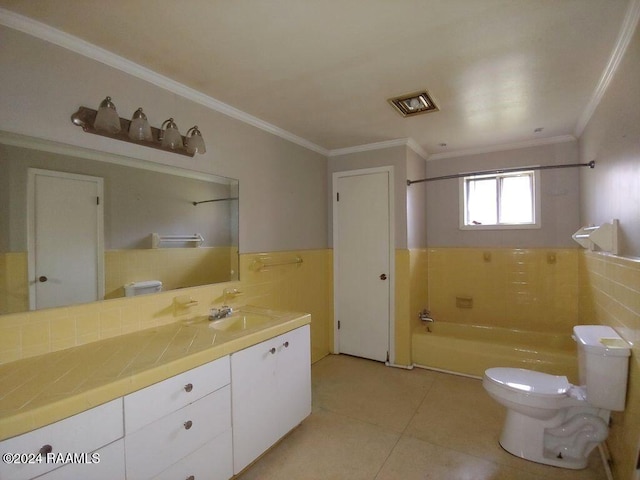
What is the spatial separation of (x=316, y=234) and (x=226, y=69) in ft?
6.14

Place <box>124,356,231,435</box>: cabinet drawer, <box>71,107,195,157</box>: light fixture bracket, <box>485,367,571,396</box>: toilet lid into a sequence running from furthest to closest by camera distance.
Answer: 1. <box>485,367,571,396</box>: toilet lid
2. <box>71,107,195,157</box>: light fixture bracket
3. <box>124,356,231,435</box>: cabinet drawer

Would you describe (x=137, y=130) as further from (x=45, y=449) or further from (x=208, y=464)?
(x=208, y=464)

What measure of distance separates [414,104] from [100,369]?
96.7 inches

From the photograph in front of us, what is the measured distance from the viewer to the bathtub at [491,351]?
2.62 m

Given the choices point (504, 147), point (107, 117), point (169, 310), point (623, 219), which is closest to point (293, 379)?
point (169, 310)

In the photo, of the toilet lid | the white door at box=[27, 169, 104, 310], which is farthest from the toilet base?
the white door at box=[27, 169, 104, 310]

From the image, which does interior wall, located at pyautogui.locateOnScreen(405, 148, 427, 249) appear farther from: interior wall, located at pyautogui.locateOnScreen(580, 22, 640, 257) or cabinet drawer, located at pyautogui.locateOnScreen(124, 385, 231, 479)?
cabinet drawer, located at pyautogui.locateOnScreen(124, 385, 231, 479)

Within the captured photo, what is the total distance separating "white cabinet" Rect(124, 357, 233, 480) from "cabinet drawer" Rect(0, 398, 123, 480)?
48 mm

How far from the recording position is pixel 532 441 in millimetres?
1830

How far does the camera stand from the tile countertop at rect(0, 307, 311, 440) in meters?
0.94

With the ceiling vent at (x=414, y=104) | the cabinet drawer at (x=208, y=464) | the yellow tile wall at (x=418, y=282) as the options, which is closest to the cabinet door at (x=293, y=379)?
the cabinet drawer at (x=208, y=464)

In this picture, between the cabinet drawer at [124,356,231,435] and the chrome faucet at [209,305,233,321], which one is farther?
the chrome faucet at [209,305,233,321]

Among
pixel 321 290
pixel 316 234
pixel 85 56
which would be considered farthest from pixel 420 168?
pixel 85 56

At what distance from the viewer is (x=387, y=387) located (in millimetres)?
2719
